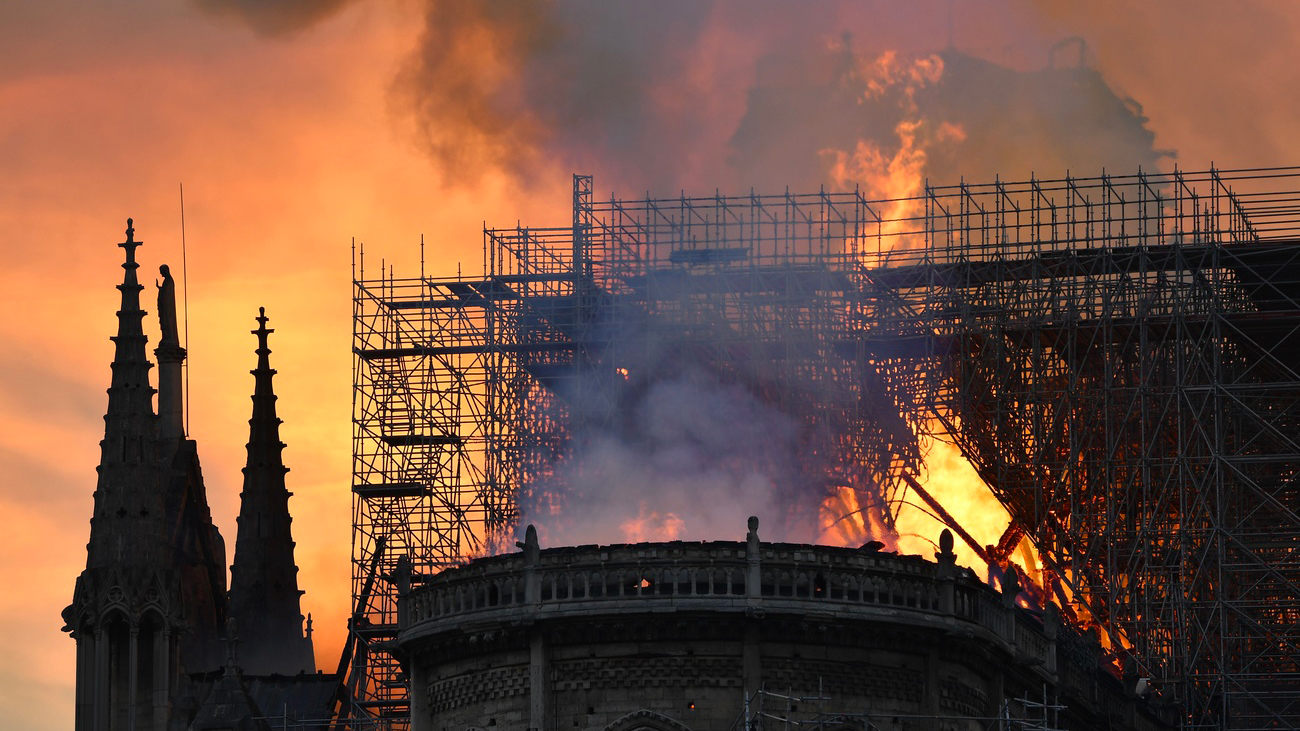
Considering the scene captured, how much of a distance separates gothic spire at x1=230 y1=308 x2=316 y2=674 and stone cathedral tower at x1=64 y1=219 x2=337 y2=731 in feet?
0.16

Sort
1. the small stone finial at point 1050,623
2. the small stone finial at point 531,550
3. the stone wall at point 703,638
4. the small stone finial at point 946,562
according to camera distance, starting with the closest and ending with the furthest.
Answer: the stone wall at point 703,638
the small stone finial at point 531,550
the small stone finial at point 946,562
the small stone finial at point 1050,623

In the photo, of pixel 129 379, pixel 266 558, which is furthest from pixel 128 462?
pixel 266 558

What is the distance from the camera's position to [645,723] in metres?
72.0

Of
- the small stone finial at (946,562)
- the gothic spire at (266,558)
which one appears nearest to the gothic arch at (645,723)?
the small stone finial at (946,562)

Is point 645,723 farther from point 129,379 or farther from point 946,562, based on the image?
point 129,379

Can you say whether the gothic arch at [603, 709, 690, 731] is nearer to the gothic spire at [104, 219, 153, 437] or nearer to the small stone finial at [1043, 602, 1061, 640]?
the small stone finial at [1043, 602, 1061, 640]

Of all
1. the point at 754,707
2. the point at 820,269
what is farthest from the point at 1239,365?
the point at 754,707

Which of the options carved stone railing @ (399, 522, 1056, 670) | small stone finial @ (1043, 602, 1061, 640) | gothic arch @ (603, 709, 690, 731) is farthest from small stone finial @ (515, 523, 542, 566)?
small stone finial @ (1043, 602, 1061, 640)

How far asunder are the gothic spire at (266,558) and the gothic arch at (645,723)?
38094mm

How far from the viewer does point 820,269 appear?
10319 cm

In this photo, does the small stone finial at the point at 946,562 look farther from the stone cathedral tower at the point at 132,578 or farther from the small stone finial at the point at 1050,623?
the stone cathedral tower at the point at 132,578

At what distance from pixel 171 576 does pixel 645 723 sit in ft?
105

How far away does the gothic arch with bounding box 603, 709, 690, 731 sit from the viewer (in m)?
71.9

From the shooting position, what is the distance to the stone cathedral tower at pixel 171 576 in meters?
99.0
